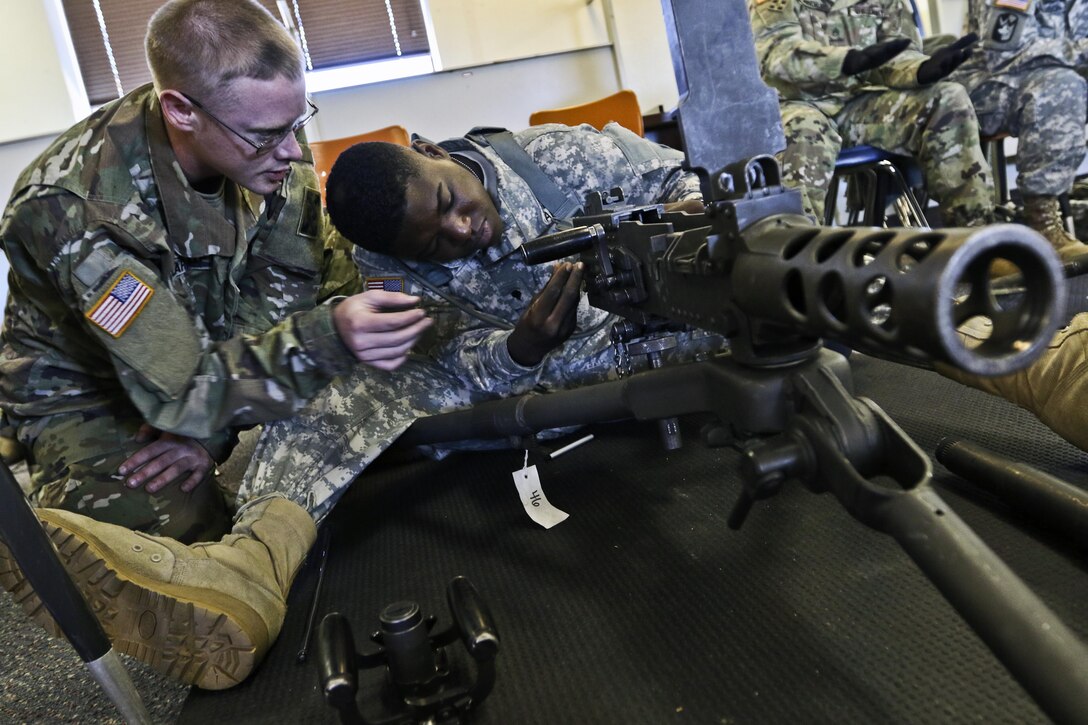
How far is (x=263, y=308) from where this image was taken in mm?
1593

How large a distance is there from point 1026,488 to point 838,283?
575 mm

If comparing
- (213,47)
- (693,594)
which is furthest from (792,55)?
(693,594)

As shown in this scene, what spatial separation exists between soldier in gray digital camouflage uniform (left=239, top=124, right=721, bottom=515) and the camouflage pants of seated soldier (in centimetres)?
12

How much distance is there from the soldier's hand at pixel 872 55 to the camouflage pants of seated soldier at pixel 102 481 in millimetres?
2300

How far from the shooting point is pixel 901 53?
2627 millimetres

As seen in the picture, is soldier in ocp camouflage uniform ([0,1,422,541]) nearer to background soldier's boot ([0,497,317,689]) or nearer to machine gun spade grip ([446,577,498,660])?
background soldier's boot ([0,497,317,689])

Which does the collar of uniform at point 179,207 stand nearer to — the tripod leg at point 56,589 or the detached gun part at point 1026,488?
the tripod leg at point 56,589

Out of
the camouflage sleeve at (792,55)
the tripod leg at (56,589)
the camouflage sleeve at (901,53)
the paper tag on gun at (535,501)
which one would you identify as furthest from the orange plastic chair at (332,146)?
the tripod leg at (56,589)

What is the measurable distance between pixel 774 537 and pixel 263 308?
115 centimetres

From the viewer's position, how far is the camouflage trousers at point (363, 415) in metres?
1.38

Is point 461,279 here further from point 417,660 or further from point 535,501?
point 417,660

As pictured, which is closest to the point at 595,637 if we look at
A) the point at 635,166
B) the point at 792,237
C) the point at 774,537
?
the point at 774,537

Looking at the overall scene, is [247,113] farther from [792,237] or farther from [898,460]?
[898,460]

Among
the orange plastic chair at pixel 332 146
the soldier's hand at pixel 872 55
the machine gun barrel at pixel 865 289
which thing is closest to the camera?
the machine gun barrel at pixel 865 289
